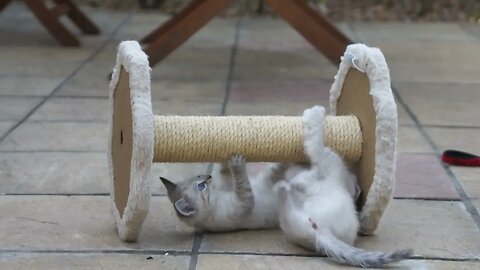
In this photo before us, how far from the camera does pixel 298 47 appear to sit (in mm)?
5746

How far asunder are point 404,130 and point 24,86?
2051 millimetres

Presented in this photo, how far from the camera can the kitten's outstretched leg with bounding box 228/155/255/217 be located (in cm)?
241

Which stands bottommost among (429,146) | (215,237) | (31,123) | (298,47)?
(298,47)

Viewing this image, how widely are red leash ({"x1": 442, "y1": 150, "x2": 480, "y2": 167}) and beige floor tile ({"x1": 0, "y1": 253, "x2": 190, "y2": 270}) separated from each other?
1.35 metres

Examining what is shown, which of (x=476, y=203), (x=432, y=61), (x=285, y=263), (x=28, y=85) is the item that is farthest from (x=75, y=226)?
(x=432, y=61)

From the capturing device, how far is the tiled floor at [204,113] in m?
2.38

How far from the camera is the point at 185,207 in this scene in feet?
7.91

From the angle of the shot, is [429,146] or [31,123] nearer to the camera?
[429,146]

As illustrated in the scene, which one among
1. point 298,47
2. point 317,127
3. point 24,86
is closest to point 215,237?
point 317,127

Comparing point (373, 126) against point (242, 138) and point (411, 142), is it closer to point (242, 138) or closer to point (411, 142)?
point (242, 138)

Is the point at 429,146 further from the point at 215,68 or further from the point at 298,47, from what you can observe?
the point at 298,47

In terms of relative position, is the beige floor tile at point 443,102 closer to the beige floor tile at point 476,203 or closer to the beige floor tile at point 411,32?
the beige floor tile at point 476,203

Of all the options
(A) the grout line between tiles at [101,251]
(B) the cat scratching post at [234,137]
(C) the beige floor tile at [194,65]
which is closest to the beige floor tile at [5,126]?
(C) the beige floor tile at [194,65]

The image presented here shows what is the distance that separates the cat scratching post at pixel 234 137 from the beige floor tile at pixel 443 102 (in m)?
1.47
